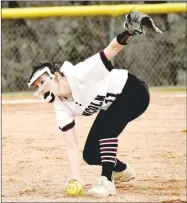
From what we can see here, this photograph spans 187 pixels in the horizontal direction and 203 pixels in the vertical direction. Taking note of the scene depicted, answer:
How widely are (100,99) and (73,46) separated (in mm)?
7812

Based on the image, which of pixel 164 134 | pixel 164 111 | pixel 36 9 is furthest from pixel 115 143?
pixel 36 9

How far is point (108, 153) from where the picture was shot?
6.85 metres

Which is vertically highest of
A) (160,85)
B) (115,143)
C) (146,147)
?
(115,143)

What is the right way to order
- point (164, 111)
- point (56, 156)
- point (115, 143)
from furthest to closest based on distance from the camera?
1. point (164, 111)
2. point (56, 156)
3. point (115, 143)

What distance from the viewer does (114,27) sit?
46.3 ft

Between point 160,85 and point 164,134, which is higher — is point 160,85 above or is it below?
below

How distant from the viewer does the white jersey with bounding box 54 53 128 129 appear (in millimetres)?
6645

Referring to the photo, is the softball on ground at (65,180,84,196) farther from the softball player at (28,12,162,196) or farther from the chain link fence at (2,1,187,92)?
the chain link fence at (2,1,187,92)

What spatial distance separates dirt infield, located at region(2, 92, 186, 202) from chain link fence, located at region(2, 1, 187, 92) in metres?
1.22

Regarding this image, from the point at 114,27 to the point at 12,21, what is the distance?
1.70 metres

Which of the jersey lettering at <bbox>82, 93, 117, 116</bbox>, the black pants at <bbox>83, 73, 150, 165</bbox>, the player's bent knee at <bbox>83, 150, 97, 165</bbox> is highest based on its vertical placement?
the jersey lettering at <bbox>82, 93, 117, 116</bbox>

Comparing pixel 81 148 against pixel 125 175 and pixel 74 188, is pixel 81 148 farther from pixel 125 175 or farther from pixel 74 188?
pixel 74 188

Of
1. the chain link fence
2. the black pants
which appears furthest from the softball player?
the chain link fence

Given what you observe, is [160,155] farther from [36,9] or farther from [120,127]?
[36,9]
